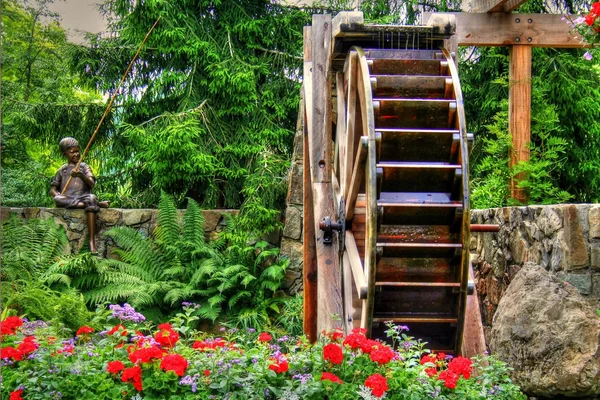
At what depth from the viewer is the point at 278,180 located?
376 inches

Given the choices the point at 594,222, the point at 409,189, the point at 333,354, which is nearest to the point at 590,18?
the point at 594,222

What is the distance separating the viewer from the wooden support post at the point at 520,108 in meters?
7.09

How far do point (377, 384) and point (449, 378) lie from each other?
1.21 feet

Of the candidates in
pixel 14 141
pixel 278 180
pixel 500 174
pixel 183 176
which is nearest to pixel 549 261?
pixel 500 174

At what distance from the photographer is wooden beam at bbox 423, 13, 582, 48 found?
703 cm

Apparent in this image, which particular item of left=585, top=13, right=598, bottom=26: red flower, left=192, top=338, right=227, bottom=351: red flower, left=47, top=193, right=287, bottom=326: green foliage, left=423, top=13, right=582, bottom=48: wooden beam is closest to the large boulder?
left=585, top=13, right=598, bottom=26: red flower

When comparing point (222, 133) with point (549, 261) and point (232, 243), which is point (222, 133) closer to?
point (232, 243)

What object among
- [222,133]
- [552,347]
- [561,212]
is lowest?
[552,347]

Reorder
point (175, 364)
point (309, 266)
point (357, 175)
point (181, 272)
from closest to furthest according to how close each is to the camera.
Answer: point (175, 364) → point (357, 175) → point (309, 266) → point (181, 272)

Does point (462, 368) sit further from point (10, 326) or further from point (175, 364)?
point (10, 326)

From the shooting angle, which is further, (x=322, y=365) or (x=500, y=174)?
(x=500, y=174)

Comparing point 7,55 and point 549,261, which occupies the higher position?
point 7,55

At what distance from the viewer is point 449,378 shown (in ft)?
9.36

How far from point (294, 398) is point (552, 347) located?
6.23ft
